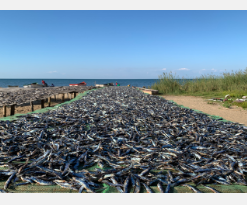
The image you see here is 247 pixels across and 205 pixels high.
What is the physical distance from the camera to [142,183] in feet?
5.74

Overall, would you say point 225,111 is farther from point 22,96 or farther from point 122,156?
point 22,96

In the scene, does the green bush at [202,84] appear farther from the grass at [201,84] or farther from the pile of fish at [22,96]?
the pile of fish at [22,96]

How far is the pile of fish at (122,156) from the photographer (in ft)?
5.86

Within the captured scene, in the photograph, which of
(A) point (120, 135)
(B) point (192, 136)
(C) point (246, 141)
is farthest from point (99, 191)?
(C) point (246, 141)

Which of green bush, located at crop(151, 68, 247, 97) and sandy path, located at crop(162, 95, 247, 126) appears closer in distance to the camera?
sandy path, located at crop(162, 95, 247, 126)

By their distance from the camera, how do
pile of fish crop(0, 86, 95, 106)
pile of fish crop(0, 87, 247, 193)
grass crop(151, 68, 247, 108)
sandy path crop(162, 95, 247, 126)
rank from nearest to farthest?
pile of fish crop(0, 87, 247, 193), sandy path crop(162, 95, 247, 126), pile of fish crop(0, 86, 95, 106), grass crop(151, 68, 247, 108)

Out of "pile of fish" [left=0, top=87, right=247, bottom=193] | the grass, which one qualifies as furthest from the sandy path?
the grass

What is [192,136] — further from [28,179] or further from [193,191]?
[28,179]

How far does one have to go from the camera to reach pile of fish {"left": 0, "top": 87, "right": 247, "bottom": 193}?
70.3 inches

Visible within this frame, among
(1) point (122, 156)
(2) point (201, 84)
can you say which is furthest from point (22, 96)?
(2) point (201, 84)

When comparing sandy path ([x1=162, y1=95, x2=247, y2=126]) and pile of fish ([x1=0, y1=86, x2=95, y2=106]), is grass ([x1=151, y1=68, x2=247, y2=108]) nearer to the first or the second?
sandy path ([x1=162, y1=95, x2=247, y2=126])

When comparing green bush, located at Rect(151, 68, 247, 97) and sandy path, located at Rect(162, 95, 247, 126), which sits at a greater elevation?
green bush, located at Rect(151, 68, 247, 97)

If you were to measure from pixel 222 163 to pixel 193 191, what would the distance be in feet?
2.42

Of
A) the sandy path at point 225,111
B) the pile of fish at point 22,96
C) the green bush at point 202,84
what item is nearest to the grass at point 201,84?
the green bush at point 202,84
